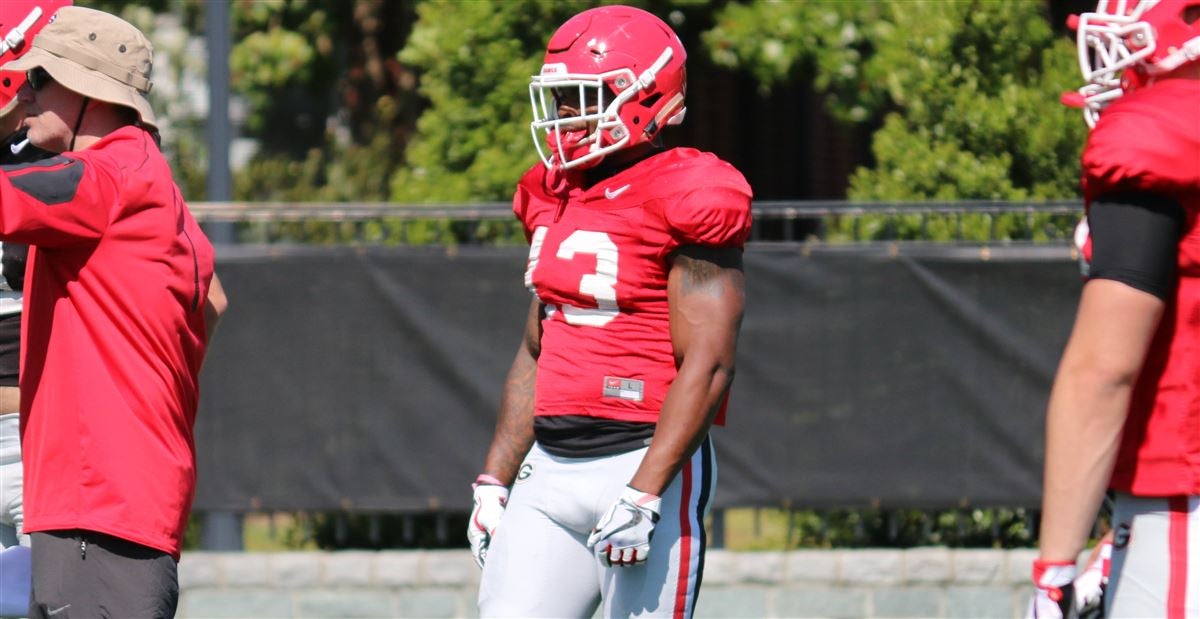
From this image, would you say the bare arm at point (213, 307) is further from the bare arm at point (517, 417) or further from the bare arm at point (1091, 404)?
the bare arm at point (1091, 404)

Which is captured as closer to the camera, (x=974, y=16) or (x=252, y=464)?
(x=252, y=464)

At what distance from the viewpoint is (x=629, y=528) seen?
3721 mm

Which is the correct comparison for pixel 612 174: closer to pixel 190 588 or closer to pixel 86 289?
pixel 86 289

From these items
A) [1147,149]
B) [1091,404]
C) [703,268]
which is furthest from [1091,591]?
[703,268]

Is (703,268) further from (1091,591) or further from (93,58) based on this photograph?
(93,58)

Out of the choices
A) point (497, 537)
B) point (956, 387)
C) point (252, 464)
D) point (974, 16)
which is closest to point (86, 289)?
point (497, 537)

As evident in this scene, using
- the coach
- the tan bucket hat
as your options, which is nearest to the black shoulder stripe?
the coach

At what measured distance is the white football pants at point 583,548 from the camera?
3.87 meters

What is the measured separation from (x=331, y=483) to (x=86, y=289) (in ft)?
11.2

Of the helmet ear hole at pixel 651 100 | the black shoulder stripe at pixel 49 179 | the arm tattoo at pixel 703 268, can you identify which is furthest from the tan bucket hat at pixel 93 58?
the arm tattoo at pixel 703 268

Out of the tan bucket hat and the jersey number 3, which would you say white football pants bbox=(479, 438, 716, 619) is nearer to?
the jersey number 3

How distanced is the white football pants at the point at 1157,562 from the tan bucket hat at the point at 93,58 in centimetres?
232

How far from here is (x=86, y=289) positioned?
3623 mm

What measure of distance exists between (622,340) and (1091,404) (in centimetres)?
123
